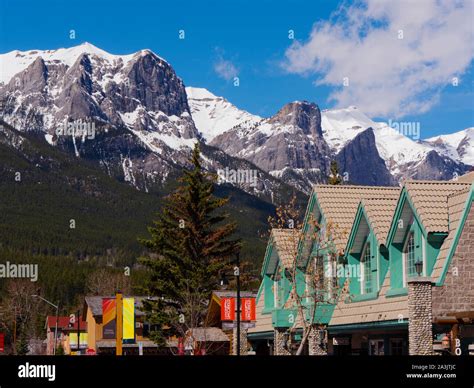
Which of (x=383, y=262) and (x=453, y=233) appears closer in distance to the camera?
(x=453, y=233)

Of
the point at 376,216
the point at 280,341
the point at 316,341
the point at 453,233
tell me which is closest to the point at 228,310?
the point at 280,341

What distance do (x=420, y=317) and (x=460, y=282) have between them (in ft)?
5.62

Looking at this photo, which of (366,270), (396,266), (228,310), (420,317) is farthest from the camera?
(228,310)

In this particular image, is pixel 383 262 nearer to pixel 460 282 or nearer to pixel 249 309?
pixel 460 282

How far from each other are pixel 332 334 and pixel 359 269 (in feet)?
12.8

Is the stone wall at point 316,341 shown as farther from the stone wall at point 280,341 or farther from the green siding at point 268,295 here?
the green siding at point 268,295

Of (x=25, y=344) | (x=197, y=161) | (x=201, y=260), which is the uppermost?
(x=197, y=161)

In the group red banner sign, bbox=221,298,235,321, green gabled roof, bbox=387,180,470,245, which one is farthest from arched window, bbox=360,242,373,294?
red banner sign, bbox=221,298,235,321

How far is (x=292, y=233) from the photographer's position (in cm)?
3866

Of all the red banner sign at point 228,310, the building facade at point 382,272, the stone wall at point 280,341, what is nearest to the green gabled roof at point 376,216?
the building facade at point 382,272

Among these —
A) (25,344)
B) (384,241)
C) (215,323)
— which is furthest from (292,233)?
(25,344)

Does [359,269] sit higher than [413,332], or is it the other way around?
[359,269]

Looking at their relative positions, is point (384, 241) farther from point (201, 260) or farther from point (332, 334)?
point (201, 260)

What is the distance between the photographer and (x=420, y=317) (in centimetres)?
2653
